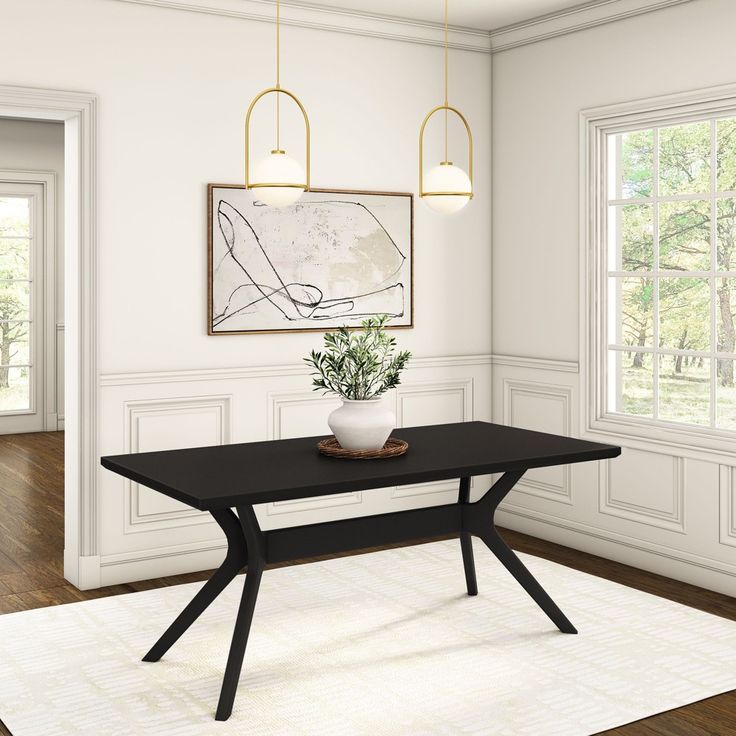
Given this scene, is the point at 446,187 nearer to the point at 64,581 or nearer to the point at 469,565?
the point at 469,565

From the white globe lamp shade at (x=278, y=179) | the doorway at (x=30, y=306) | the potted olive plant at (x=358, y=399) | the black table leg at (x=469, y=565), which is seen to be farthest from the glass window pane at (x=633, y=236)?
the doorway at (x=30, y=306)

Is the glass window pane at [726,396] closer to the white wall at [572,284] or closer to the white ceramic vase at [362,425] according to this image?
the white wall at [572,284]

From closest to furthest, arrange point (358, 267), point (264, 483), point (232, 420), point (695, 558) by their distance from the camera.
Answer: point (264, 483)
point (695, 558)
point (232, 420)
point (358, 267)

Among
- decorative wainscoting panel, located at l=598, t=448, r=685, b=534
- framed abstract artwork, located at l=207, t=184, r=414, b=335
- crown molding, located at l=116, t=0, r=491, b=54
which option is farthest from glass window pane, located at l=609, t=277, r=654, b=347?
crown molding, located at l=116, t=0, r=491, b=54

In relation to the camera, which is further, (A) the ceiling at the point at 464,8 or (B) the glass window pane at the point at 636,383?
(A) the ceiling at the point at 464,8

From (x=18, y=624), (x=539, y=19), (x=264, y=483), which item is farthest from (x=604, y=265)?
(x=18, y=624)

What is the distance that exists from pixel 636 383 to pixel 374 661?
2165mm

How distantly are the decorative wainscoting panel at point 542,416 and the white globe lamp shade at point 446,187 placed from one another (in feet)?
6.70

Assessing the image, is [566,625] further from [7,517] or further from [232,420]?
[7,517]

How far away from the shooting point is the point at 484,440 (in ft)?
13.1

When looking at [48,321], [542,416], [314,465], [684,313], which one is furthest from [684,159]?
[48,321]

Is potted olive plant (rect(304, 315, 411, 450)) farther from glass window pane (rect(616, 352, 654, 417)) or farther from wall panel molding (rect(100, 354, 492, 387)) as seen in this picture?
glass window pane (rect(616, 352, 654, 417))

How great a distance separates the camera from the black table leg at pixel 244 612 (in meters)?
3.20

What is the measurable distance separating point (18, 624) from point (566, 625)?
226 cm
